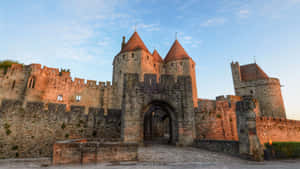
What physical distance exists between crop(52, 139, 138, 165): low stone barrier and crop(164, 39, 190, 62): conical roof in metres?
26.0

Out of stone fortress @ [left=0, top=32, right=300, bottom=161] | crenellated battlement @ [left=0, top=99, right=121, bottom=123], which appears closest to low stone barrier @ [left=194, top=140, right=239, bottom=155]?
stone fortress @ [left=0, top=32, right=300, bottom=161]

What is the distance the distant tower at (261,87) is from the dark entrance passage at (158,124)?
21293mm

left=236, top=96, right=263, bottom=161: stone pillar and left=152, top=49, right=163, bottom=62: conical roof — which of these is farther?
left=152, top=49, right=163, bottom=62: conical roof

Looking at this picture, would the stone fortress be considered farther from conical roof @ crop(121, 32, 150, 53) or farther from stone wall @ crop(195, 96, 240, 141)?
conical roof @ crop(121, 32, 150, 53)

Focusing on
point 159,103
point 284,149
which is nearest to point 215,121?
point 284,149

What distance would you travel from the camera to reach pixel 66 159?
6574 mm

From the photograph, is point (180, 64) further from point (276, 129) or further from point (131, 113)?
point (131, 113)

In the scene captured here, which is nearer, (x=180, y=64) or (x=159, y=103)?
(x=159, y=103)

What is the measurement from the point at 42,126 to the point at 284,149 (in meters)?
16.6

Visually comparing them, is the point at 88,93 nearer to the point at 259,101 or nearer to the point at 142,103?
the point at 142,103

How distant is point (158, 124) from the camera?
76.6 feet

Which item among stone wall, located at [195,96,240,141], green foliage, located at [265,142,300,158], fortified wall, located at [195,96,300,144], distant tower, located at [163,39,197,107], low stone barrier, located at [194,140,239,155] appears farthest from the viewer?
distant tower, located at [163,39,197,107]

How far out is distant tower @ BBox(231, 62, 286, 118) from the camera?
32.7 m

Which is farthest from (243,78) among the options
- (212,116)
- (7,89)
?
(7,89)
